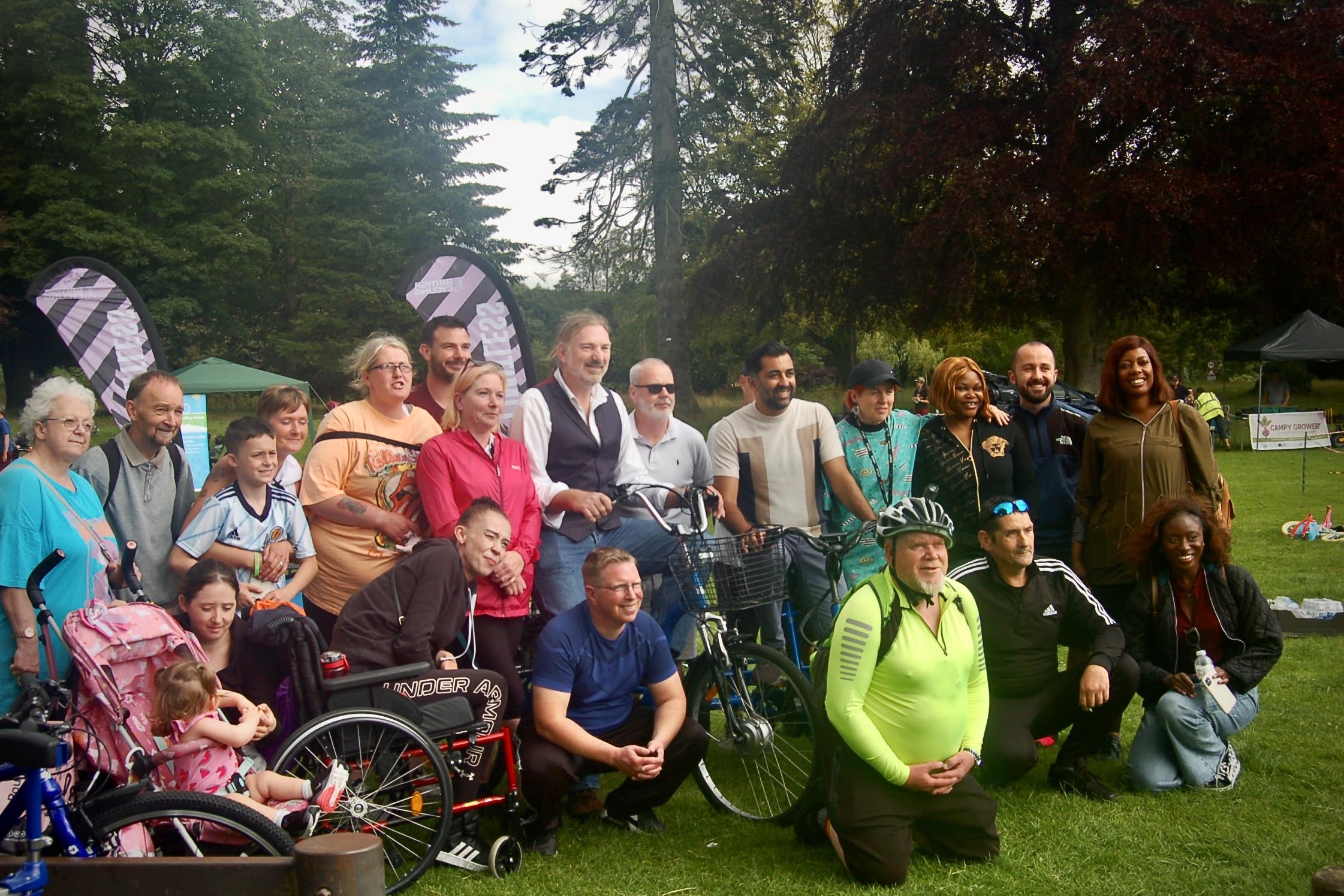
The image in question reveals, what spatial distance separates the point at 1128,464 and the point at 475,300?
18.6ft

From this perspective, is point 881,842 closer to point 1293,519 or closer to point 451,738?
point 451,738

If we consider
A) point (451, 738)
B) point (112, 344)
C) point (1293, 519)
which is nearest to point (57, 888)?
point (451, 738)

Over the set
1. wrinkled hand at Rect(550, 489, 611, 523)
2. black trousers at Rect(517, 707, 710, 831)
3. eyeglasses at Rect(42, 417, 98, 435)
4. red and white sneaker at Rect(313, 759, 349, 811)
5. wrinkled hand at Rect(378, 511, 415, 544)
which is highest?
eyeglasses at Rect(42, 417, 98, 435)

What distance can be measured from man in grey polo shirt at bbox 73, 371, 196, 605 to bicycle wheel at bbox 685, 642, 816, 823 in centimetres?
228

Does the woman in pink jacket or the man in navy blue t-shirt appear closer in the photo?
the man in navy blue t-shirt

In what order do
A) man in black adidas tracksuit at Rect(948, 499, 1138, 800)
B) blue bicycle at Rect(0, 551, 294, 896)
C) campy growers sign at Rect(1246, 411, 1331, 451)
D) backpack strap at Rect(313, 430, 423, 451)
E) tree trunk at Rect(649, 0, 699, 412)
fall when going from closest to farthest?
1. blue bicycle at Rect(0, 551, 294, 896)
2. man in black adidas tracksuit at Rect(948, 499, 1138, 800)
3. backpack strap at Rect(313, 430, 423, 451)
4. campy growers sign at Rect(1246, 411, 1331, 451)
5. tree trunk at Rect(649, 0, 699, 412)

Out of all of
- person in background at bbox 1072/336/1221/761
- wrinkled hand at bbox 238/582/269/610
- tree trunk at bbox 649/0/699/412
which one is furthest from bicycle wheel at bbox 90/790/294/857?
tree trunk at bbox 649/0/699/412

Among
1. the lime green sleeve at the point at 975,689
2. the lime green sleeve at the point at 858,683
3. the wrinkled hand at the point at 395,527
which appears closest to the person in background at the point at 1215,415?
the lime green sleeve at the point at 975,689

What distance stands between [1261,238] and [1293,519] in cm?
837

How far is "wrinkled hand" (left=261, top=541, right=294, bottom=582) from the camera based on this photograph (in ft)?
13.7

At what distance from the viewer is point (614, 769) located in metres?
3.83

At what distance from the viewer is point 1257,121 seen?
59.2 ft

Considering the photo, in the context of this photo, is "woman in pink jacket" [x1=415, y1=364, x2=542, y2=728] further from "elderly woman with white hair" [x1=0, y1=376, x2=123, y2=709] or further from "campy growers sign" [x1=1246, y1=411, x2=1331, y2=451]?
"campy growers sign" [x1=1246, y1=411, x2=1331, y2=451]

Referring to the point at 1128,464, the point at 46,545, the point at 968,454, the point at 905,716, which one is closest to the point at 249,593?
the point at 46,545
